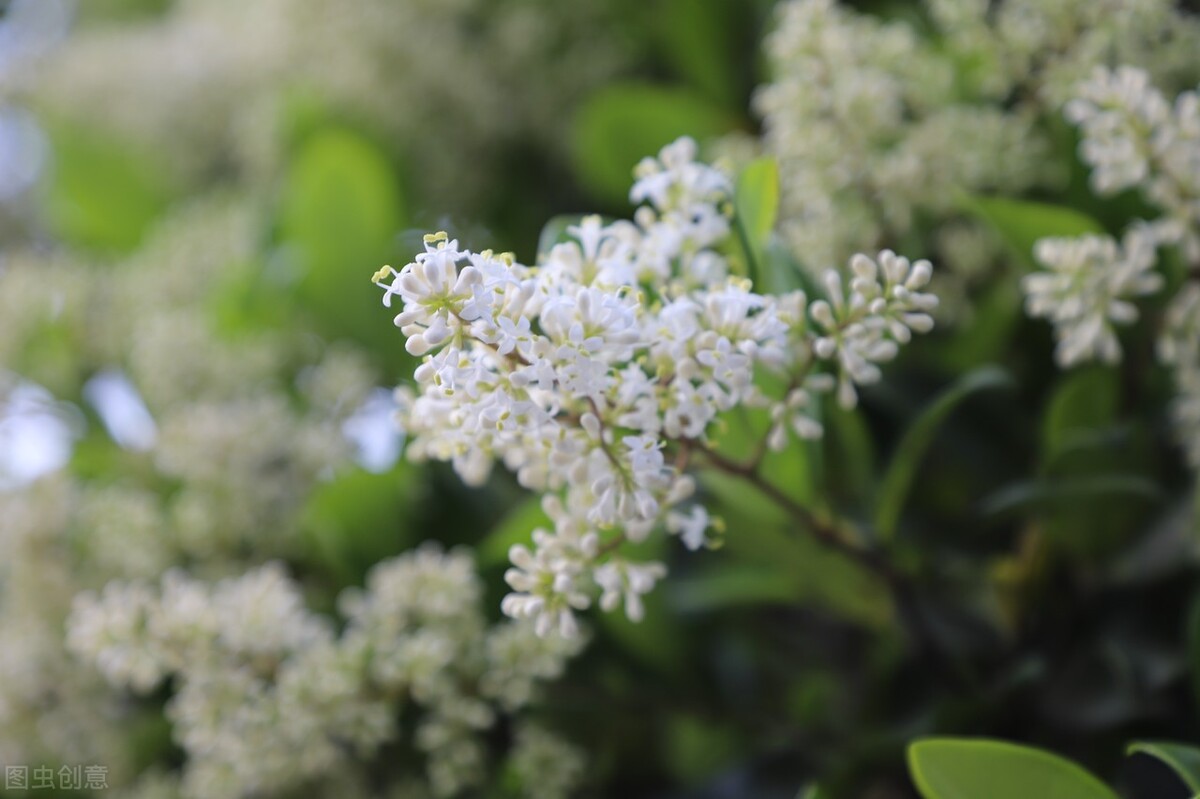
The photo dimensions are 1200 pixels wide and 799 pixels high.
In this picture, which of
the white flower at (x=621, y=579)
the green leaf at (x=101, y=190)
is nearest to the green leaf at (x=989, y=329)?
the white flower at (x=621, y=579)

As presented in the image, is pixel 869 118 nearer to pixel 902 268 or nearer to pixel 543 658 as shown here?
pixel 902 268

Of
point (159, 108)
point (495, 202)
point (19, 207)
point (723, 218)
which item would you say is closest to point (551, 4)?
point (495, 202)

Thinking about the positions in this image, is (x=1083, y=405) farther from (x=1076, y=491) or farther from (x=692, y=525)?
(x=692, y=525)

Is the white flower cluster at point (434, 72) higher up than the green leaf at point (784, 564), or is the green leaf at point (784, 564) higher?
A: the white flower cluster at point (434, 72)

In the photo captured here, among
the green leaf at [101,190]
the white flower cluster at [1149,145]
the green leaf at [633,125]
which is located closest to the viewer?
the white flower cluster at [1149,145]

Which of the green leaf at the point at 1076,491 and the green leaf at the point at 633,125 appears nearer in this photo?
the green leaf at the point at 1076,491

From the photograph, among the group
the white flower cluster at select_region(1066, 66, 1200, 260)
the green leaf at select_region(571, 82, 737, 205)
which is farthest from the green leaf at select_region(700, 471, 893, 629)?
the green leaf at select_region(571, 82, 737, 205)

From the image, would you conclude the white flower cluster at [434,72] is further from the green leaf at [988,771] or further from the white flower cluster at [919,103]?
the green leaf at [988,771]
